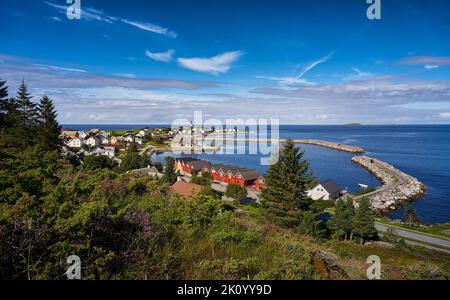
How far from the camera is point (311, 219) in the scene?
1945cm

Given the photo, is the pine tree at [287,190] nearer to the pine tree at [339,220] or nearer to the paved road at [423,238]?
the pine tree at [339,220]

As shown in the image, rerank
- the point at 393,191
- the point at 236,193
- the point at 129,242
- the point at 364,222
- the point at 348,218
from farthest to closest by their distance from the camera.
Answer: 1. the point at 393,191
2. the point at 236,193
3. the point at 348,218
4. the point at 364,222
5. the point at 129,242

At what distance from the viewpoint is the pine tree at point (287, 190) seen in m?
22.0

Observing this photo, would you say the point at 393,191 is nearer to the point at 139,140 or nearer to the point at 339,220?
the point at 339,220

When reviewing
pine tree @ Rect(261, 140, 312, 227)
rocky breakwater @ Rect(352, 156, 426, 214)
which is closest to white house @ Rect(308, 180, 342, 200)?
rocky breakwater @ Rect(352, 156, 426, 214)

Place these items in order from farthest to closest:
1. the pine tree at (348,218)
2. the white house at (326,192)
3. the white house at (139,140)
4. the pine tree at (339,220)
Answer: the white house at (139,140) → the white house at (326,192) → the pine tree at (339,220) → the pine tree at (348,218)

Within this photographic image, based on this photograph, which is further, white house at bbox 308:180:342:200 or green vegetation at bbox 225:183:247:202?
Answer: white house at bbox 308:180:342:200

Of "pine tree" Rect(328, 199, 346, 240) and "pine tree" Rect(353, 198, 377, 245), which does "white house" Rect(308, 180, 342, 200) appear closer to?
"pine tree" Rect(328, 199, 346, 240)

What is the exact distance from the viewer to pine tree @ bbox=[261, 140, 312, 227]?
72.2 feet

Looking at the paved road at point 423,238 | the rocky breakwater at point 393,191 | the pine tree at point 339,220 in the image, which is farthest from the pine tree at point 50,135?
the rocky breakwater at point 393,191

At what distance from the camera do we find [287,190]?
23.2 m

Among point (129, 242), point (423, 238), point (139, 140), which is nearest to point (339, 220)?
point (423, 238)
